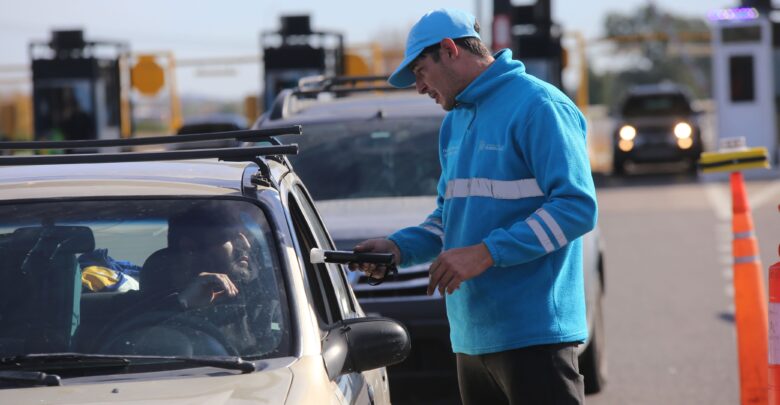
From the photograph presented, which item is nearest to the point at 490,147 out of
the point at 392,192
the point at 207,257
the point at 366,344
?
the point at 366,344

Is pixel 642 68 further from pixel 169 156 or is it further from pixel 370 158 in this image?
pixel 169 156

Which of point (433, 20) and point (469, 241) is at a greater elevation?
point (433, 20)

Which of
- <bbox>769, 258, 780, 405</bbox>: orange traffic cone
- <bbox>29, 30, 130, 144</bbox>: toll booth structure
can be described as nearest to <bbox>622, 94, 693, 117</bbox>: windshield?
<bbox>29, 30, 130, 144</bbox>: toll booth structure

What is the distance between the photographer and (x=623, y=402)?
27.9ft

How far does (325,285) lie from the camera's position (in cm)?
473

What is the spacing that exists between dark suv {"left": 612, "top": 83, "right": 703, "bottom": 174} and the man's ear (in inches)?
979

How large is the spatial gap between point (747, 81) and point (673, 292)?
1888 cm

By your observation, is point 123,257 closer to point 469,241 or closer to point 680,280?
point 469,241

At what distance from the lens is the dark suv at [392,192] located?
736cm

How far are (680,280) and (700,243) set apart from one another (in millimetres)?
3446

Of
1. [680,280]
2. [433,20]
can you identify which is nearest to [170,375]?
[433,20]

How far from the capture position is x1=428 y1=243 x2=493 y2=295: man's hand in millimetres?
4238

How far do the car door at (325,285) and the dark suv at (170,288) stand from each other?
14mm

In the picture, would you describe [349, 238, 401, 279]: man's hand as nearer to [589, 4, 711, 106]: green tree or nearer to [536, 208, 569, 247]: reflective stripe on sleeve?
[536, 208, 569, 247]: reflective stripe on sleeve
